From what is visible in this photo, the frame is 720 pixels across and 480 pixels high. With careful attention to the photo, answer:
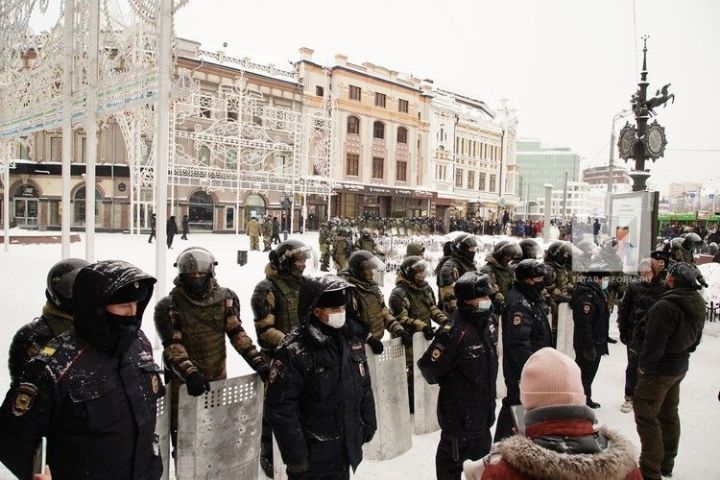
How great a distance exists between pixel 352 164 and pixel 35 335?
128 ft

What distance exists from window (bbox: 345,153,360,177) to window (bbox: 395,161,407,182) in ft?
15.5

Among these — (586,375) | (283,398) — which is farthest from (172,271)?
(283,398)

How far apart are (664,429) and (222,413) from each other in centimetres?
381

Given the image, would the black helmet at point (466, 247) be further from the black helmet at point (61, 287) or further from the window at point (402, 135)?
the window at point (402, 135)

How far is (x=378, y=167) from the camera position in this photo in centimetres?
4375

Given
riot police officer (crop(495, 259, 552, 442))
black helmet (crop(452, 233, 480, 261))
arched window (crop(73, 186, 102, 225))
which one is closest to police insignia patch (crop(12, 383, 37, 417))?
riot police officer (crop(495, 259, 552, 442))

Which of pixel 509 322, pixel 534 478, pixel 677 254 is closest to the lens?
pixel 534 478

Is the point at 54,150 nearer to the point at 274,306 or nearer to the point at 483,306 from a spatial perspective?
the point at 274,306

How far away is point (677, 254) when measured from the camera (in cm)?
791

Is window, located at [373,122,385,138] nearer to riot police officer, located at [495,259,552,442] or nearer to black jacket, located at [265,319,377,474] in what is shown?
riot police officer, located at [495,259,552,442]

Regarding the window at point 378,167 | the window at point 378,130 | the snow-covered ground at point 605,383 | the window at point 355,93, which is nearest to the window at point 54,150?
the window at point 355,93

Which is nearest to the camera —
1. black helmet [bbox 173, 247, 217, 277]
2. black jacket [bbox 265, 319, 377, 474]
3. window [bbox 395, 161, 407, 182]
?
black jacket [bbox 265, 319, 377, 474]

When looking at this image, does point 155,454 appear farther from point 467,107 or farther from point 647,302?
point 467,107

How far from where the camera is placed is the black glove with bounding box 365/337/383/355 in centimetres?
435
